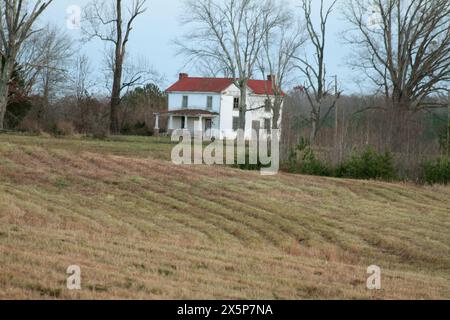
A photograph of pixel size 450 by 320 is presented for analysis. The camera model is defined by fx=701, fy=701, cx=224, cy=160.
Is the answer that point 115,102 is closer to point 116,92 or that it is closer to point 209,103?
point 116,92

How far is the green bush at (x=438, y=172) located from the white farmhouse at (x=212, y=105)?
116ft

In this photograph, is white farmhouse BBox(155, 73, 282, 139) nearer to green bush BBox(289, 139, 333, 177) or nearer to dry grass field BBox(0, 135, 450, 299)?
green bush BBox(289, 139, 333, 177)

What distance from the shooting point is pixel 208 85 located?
65.0 meters

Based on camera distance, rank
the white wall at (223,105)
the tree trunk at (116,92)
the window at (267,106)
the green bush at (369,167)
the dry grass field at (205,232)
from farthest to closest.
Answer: the white wall at (223,105)
the window at (267,106)
the tree trunk at (116,92)
the green bush at (369,167)
the dry grass field at (205,232)

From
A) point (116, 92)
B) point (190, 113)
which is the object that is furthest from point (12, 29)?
point (190, 113)

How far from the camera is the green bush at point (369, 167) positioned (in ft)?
82.9

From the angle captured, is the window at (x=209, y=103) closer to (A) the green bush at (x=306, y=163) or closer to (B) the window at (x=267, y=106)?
(B) the window at (x=267, y=106)

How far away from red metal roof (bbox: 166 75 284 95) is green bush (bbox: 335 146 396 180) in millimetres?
38303

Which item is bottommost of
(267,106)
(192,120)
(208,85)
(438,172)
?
(438,172)

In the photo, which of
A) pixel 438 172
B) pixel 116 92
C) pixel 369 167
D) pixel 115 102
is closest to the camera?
pixel 369 167

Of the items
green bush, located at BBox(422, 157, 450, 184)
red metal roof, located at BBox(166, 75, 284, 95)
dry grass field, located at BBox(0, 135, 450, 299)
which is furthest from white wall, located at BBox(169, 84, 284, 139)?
dry grass field, located at BBox(0, 135, 450, 299)

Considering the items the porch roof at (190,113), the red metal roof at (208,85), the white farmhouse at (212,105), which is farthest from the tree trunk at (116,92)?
the red metal roof at (208,85)

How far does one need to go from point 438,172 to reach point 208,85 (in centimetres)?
4095
